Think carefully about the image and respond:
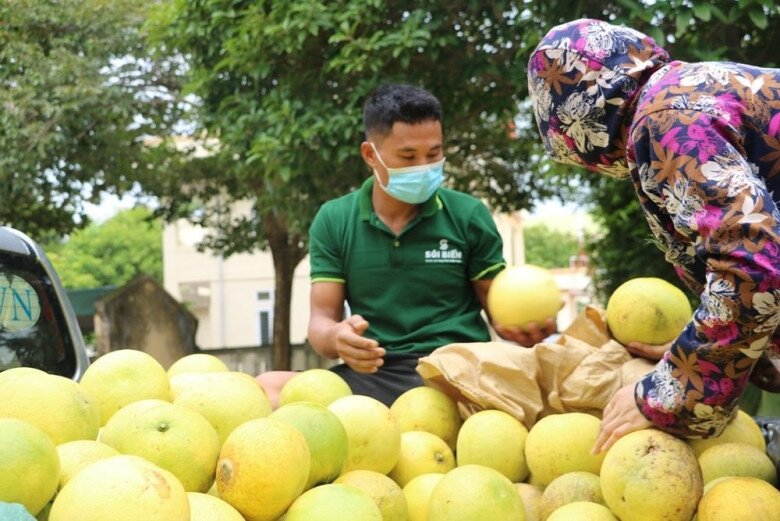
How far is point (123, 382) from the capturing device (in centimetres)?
233

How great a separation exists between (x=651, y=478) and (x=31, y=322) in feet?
6.78

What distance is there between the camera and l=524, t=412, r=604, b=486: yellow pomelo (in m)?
2.30

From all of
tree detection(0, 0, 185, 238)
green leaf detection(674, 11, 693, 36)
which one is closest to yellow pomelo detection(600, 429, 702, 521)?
green leaf detection(674, 11, 693, 36)

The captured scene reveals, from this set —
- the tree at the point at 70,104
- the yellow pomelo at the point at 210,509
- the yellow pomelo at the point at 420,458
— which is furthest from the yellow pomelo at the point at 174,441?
the tree at the point at 70,104

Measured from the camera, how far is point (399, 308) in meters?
3.61

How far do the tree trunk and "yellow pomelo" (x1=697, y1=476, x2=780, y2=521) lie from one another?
9.84 m

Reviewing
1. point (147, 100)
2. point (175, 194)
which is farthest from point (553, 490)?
point (175, 194)

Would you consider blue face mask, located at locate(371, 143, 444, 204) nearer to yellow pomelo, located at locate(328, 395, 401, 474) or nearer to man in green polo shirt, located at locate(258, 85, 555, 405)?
man in green polo shirt, located at locate(258, 85, 555, 405)

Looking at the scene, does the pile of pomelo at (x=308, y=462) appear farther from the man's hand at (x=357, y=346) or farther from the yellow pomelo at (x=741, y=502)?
the man's hand at (x=357, y=346)

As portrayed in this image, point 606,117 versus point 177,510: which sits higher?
point 606,117

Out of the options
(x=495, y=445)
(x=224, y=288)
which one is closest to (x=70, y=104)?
(x=495, y=445)

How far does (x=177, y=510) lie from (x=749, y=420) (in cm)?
146

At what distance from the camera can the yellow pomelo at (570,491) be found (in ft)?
7.03

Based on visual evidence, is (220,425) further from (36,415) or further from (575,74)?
(575,74)
